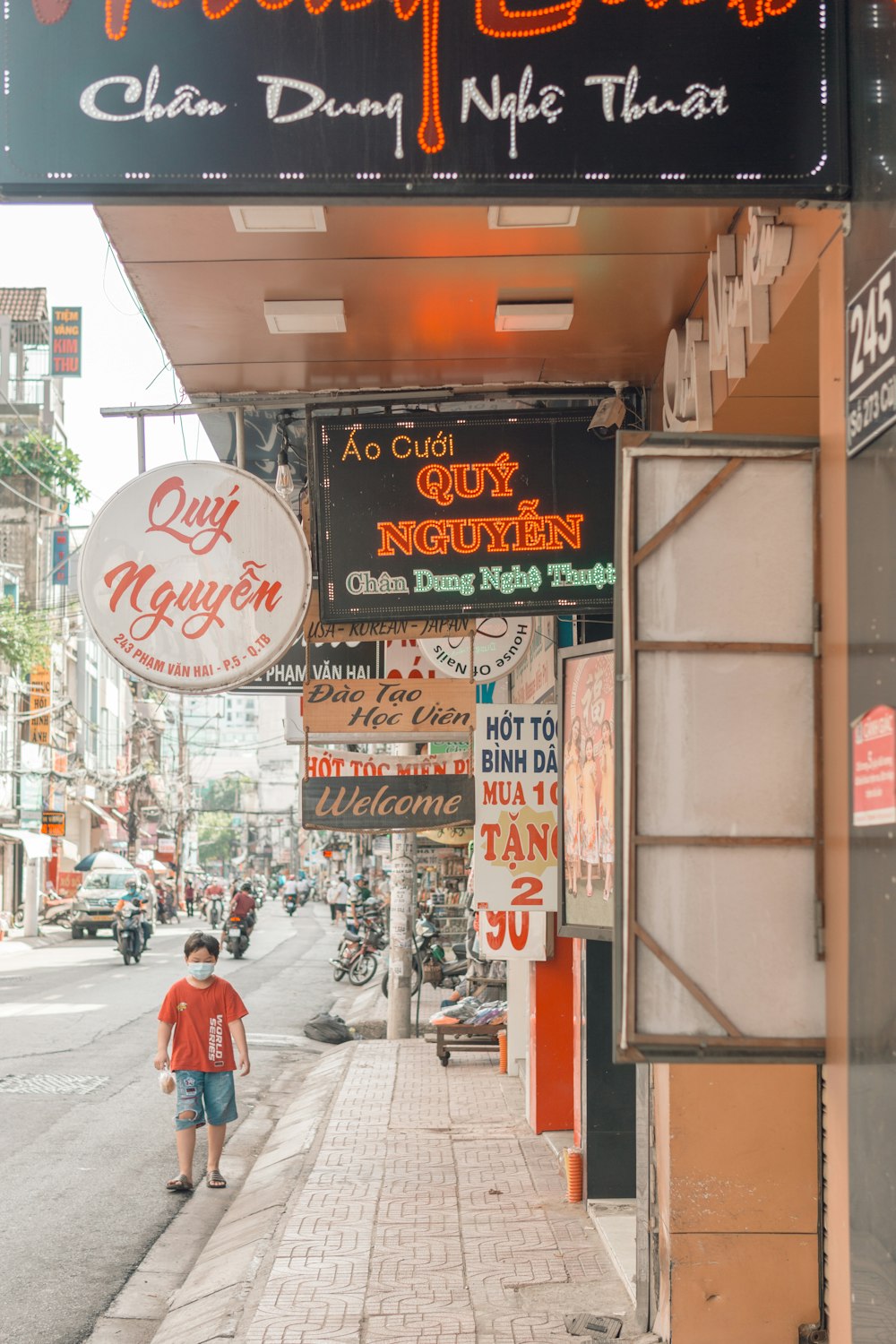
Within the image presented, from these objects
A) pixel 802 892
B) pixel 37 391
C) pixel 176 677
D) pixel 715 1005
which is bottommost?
pixel 715 1005

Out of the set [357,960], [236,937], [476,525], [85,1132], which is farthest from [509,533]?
[236,937]

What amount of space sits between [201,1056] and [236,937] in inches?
912

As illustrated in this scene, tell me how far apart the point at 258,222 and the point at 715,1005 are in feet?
11.2

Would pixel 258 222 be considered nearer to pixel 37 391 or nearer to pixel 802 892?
pixel 802 892

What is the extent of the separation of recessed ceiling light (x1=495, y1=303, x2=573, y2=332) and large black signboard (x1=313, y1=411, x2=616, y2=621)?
2.00 feet

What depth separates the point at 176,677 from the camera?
6.54 metres

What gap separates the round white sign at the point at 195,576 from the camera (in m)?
6.53

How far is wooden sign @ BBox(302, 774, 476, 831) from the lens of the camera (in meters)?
11.0

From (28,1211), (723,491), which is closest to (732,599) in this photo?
(723,491)

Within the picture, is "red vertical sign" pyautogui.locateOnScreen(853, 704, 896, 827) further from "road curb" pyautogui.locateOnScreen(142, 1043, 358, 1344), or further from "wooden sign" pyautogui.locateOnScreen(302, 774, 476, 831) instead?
"wooden sign" pyautogui.locateOnScreen(302, 774, 476, 831)

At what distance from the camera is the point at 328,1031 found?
18.1m

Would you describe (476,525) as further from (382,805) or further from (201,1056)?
(201,1056)

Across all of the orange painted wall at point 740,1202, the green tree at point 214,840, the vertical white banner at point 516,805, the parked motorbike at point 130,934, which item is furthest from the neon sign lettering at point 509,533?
the green tree at point 214,840

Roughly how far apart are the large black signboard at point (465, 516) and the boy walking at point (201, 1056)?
3702 millimetres
